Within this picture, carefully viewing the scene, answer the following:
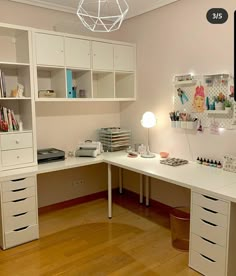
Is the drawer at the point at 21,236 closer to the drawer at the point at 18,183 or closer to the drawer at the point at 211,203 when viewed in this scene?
the drawer at the point at 18,183

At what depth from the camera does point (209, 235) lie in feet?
6.91

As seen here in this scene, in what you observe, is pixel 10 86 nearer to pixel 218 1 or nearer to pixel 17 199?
pixel 17 199

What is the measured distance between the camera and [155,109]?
3.39m

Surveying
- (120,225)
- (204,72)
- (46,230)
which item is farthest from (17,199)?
(204,72)

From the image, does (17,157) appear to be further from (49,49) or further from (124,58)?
(124,58)

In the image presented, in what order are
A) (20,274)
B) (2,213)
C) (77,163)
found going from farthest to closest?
1. (77,163)
2. (2,213)
3. (20,274)

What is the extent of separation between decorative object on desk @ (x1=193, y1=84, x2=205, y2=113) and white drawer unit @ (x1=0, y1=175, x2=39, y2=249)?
1.80 m

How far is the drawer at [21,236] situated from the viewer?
8.48ft

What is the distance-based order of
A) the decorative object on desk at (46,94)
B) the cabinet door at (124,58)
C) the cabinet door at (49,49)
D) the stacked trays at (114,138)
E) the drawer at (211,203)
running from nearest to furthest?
the drawer at (211,203) → the cabinet door at (49,49) → the decorative object on desk at (46,94) → the cabinet door at (124,58) → the stacked trays at (114,138)

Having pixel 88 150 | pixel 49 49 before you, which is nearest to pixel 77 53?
pixel 49 49

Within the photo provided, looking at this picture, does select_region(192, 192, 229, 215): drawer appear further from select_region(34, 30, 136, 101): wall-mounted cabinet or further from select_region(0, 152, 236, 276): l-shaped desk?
select_region(34, 30, 136, 101): wall-mounted cabinet

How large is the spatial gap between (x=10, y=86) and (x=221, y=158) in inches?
92.9

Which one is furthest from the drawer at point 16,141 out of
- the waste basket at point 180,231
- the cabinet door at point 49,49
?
the waste basket at point 180,231

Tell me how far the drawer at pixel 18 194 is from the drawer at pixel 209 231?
153 centimetres
